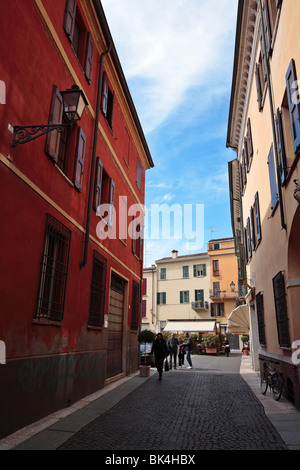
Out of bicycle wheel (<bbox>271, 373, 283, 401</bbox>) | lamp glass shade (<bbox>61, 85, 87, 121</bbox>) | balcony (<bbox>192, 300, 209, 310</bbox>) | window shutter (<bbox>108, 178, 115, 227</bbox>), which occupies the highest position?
balcony (<bbox>192, 300, 209, 310</bbox>)

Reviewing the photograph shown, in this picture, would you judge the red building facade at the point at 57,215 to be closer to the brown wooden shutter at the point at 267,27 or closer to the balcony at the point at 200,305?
the brown wooden shutter at the point at 267,27

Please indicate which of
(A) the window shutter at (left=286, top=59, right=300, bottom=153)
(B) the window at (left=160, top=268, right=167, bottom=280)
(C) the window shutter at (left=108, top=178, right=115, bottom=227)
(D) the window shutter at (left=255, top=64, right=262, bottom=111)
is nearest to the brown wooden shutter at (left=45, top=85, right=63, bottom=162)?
(C) the window shutter at (left=108, top=178, right=115, bottom=227)

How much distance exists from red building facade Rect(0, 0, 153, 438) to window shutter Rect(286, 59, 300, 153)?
4.32 metres

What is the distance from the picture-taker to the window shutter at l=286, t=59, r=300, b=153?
6.25 m

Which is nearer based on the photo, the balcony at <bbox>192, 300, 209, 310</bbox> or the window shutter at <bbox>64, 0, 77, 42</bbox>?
the window shutter at <bbox>64, 0, 77, 42</bbox>

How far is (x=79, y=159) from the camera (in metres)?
8.58

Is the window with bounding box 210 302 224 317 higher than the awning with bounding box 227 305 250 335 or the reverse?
higher

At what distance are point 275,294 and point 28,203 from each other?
636 cm

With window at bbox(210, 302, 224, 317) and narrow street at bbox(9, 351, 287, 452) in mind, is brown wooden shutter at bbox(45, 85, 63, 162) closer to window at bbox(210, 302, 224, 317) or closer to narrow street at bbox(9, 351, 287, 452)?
narrow street at bbox(9, 351, 287, 452)

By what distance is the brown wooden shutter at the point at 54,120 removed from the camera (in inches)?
268

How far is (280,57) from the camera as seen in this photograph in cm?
775

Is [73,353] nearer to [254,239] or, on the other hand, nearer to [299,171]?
[299,171]

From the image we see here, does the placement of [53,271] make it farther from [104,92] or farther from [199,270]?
[199,270]
